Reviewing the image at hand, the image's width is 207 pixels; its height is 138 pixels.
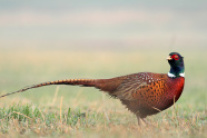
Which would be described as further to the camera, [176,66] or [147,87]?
[176,66]

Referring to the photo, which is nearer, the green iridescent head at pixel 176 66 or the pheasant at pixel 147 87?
the pheasant at pixel 147 87

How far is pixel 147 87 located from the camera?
20.1 feet

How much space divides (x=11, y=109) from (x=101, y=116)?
146cm

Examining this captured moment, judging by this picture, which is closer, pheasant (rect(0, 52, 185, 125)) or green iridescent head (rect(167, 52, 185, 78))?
pheasant (rect(0, 52, 185, 125))

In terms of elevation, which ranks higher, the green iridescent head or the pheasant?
the green iridescent head

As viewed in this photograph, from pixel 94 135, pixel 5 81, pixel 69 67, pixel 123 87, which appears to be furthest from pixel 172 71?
pixel 69 67

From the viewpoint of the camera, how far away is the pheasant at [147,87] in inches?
240

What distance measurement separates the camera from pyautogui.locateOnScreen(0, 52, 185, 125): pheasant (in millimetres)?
6098

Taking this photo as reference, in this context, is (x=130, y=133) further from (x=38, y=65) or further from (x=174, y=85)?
(x=38, y=65)

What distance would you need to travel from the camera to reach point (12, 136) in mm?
4852

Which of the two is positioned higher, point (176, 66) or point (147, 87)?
point (176, 66)

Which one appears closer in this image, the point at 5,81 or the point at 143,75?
the point at 143,75

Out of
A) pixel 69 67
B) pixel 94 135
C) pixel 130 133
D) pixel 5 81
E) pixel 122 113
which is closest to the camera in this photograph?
pixel 94 135

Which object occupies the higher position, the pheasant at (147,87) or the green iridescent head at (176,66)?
the green iridescent head at (176,66)
